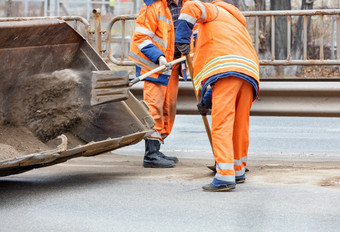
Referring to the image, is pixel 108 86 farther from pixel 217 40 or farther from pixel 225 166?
pixel 225 166

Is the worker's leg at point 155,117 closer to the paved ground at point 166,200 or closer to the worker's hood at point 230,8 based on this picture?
the paved ground at point 166,200

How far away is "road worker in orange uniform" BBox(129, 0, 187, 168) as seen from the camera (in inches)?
257

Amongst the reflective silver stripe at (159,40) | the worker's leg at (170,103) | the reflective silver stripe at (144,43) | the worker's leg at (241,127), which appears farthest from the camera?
the worker's leg at (170,103)

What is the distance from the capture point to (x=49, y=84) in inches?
251

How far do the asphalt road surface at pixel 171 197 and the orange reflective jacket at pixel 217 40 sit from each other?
2.88 feet

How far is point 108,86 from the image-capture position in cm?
565

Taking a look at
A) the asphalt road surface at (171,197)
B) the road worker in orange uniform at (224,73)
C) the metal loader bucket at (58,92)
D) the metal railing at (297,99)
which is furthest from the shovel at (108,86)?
the metal railing at (297,99)

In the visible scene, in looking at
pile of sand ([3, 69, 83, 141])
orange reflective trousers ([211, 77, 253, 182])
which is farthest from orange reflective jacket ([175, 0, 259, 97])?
pile of sand ([3, 69, 83, 141])

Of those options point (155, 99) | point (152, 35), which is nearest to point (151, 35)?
point (152, 35)

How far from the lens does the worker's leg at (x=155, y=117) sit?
662cm

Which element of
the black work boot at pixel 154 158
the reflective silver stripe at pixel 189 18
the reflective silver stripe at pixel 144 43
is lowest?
the black work boot at pixel 154 158

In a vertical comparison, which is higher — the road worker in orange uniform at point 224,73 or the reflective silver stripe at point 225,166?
the road worker in orange uniform at point 224,73

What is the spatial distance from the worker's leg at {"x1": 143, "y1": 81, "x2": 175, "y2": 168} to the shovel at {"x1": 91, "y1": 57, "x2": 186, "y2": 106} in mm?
890

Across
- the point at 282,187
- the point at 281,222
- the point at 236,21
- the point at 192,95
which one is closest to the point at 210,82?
the point at 236,21
